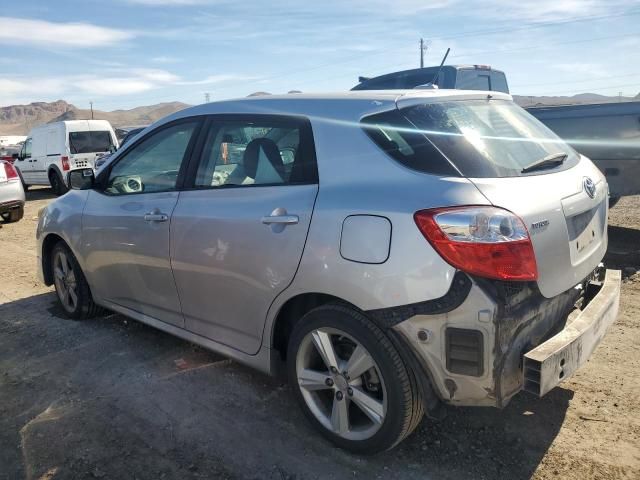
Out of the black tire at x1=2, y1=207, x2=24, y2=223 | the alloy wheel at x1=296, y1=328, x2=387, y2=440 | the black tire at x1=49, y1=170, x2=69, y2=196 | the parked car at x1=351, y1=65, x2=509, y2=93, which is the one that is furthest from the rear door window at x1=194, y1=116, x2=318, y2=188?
the black tire at x1=49, y1=170, x2=69, y2=196

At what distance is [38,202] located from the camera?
14.5 m

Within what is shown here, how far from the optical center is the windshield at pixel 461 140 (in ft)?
8.11

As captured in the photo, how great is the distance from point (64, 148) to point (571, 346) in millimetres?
15270

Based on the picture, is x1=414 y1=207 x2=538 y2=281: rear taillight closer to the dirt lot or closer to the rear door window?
the rear door window

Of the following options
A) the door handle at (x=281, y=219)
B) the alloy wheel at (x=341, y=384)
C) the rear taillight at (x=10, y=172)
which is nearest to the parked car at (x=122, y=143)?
the rear taillight at (x=10, y=172)

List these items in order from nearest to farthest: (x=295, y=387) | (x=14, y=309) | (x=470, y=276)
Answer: (x=470, y=276) < (x=295, y=387) < (x=14, y=309)

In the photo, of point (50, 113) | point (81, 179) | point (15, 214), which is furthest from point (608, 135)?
point (50, 113)

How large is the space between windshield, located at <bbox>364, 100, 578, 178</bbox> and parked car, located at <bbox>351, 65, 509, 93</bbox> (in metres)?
5.66

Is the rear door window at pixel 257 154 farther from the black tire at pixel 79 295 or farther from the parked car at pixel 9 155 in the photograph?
the parked car at pixel 9 155

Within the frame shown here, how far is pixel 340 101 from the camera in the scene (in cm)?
285

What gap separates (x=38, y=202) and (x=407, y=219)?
1458cm

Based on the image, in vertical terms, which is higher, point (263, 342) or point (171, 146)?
point (171, 146)

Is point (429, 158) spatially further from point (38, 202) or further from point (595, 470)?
point (38, 202)

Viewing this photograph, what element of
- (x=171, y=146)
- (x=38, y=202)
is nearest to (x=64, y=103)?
(x=38, y=202)
